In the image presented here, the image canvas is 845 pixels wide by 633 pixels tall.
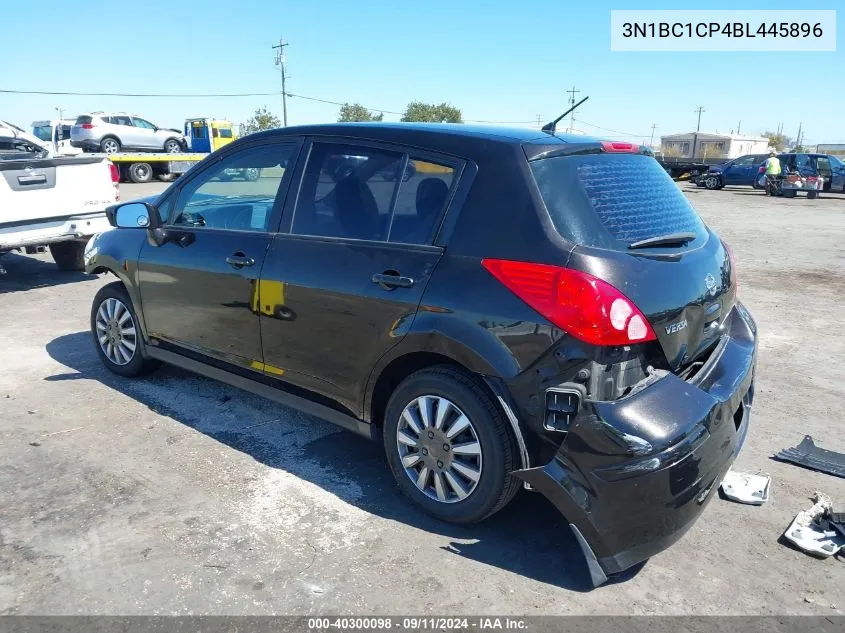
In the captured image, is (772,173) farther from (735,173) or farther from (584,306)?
(584,306)

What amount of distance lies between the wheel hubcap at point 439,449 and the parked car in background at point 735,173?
1155 inches

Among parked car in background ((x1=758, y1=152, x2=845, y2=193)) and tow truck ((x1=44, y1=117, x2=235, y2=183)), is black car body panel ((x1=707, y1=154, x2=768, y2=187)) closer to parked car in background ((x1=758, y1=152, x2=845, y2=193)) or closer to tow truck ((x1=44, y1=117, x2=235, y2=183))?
parked car in background ((x1=758, y1=152, x2=845, y2=193))

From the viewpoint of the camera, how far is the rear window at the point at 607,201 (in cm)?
279

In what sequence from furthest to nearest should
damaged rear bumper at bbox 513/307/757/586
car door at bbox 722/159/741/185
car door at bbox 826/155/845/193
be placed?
car door at bbox 722/159/741/185, car door at bbox 826/155/845/193, damaged rear bumper at bbox 513/307/757/586

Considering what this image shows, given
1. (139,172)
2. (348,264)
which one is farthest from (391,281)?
(139,172)

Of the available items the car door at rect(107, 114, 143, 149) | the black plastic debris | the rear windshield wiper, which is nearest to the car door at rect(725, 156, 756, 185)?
the car door at rect(107, 114, 143, 149)

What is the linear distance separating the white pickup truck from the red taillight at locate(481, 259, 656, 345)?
6.90 metres

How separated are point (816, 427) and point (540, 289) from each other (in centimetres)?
275

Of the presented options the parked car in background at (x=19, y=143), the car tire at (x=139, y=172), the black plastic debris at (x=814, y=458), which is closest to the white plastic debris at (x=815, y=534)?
the black plastic debris at (x=814, y=458)

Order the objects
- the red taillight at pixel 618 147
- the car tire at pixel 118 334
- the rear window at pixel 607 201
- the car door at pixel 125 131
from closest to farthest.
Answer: the rear window at pixel 607 201
the red taillight at pixel 618 147
the car tire at pixel 118 334
the car door at pixel 125 131

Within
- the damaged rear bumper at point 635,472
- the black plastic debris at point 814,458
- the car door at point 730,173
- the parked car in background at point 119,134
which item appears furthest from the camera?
the car door at point 730,173

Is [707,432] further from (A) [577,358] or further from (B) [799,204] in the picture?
(B) [799,204]

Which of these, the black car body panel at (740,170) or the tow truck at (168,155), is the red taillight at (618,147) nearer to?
the tow truck at (168,155)

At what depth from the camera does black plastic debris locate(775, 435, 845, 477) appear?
371cm
